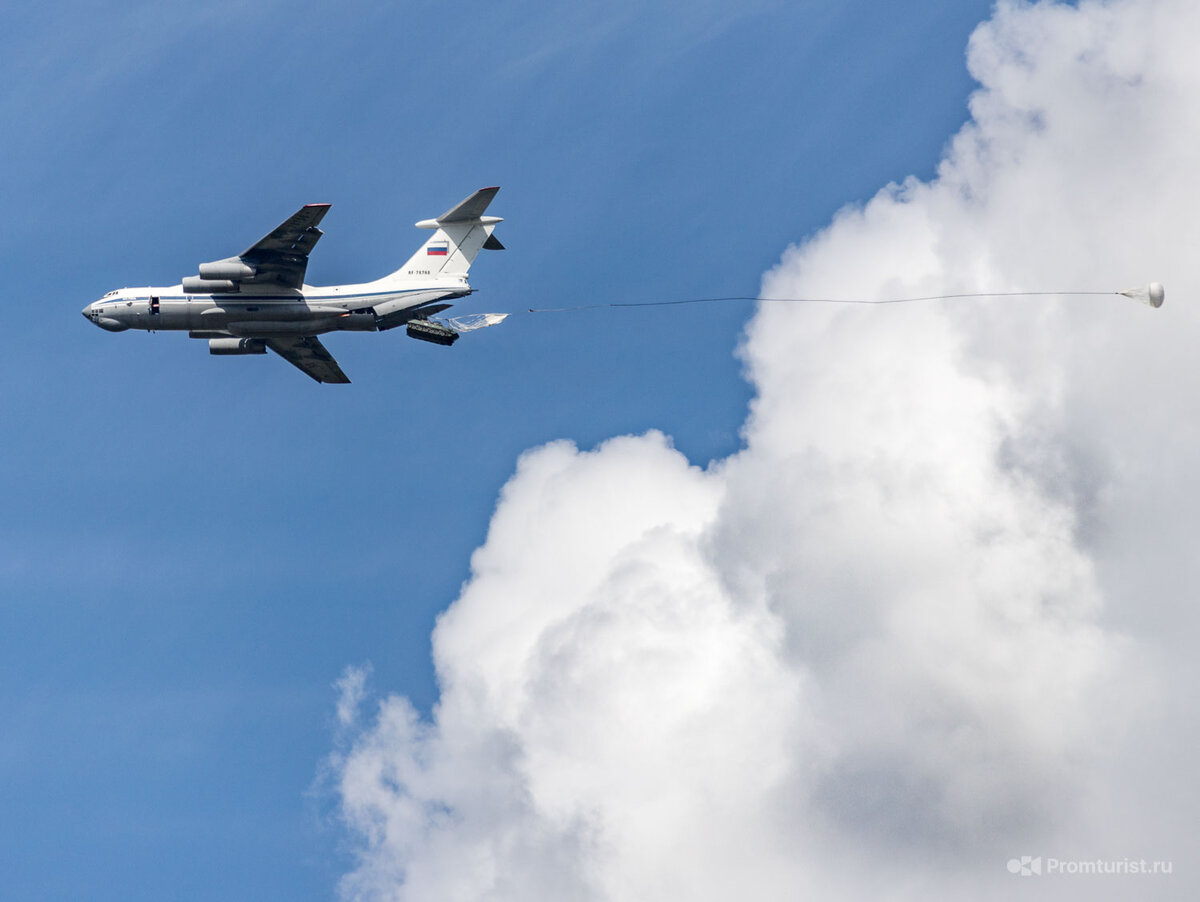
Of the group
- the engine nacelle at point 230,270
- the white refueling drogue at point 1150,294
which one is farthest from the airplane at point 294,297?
the white refueling drogue at point 1150,294

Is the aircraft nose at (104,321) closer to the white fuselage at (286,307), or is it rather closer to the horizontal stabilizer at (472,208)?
the white fuselage at (286,307)

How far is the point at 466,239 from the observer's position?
2515 inches

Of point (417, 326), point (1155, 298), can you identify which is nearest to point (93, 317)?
point (417, 326)

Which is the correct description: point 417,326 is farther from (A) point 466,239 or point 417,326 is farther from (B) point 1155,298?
(B) point 1155,298

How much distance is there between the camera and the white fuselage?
204 ft

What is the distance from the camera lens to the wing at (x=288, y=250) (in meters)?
59.6

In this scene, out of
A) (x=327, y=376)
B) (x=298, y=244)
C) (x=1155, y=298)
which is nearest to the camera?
(x=1155, y=298)

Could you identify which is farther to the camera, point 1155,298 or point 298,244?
point 298,244

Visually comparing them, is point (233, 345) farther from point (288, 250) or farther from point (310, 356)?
point (288, 250)

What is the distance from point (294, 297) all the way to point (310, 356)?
14.9 ft

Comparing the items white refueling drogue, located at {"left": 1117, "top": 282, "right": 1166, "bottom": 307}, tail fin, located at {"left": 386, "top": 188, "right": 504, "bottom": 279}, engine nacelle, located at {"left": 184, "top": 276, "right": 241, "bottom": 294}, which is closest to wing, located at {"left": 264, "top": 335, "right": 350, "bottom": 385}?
engine nacelle, located at {"left": 184, "top": 276, "right": 241, "bottom": 294}

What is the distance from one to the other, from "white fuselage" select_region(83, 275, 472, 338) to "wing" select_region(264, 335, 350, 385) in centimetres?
129

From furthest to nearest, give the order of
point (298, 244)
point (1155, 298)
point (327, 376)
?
point (327, 376)
point (298, 244)
point (1155, 298)

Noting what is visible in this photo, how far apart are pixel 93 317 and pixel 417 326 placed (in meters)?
14.5
